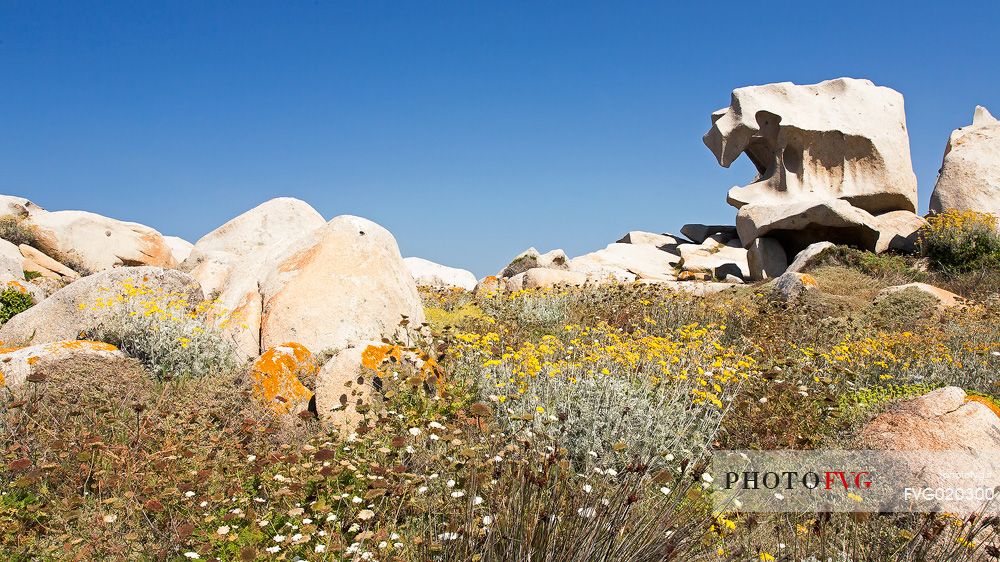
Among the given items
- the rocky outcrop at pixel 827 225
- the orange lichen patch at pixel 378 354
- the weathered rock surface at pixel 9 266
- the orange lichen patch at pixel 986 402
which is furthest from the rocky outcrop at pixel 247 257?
the rocky outcrop at pixel 827 225

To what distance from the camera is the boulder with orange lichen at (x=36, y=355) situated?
6.17 m

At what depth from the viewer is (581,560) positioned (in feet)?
8.99

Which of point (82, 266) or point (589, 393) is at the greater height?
point (82, 266)

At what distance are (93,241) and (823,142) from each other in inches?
1069

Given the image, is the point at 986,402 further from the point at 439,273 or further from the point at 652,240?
the point at 652,240

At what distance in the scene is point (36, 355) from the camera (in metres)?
6.32

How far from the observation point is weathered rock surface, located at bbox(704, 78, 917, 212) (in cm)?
2516

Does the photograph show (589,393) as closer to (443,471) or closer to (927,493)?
(443,471)

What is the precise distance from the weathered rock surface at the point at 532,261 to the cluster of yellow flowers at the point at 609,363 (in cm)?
1553

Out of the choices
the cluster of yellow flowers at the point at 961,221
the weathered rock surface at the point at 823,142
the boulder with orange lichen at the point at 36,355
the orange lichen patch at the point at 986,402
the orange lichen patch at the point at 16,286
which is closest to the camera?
the orange lichen patch at the point at 986,402

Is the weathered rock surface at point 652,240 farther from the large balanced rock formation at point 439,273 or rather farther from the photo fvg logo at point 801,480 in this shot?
the photo fvg logo at point 801,480

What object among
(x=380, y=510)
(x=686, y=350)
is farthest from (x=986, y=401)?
(x=380, y=510)

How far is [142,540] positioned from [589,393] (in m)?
3.10

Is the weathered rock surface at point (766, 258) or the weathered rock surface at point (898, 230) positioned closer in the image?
the weathered rock surface at point (898, 230)
